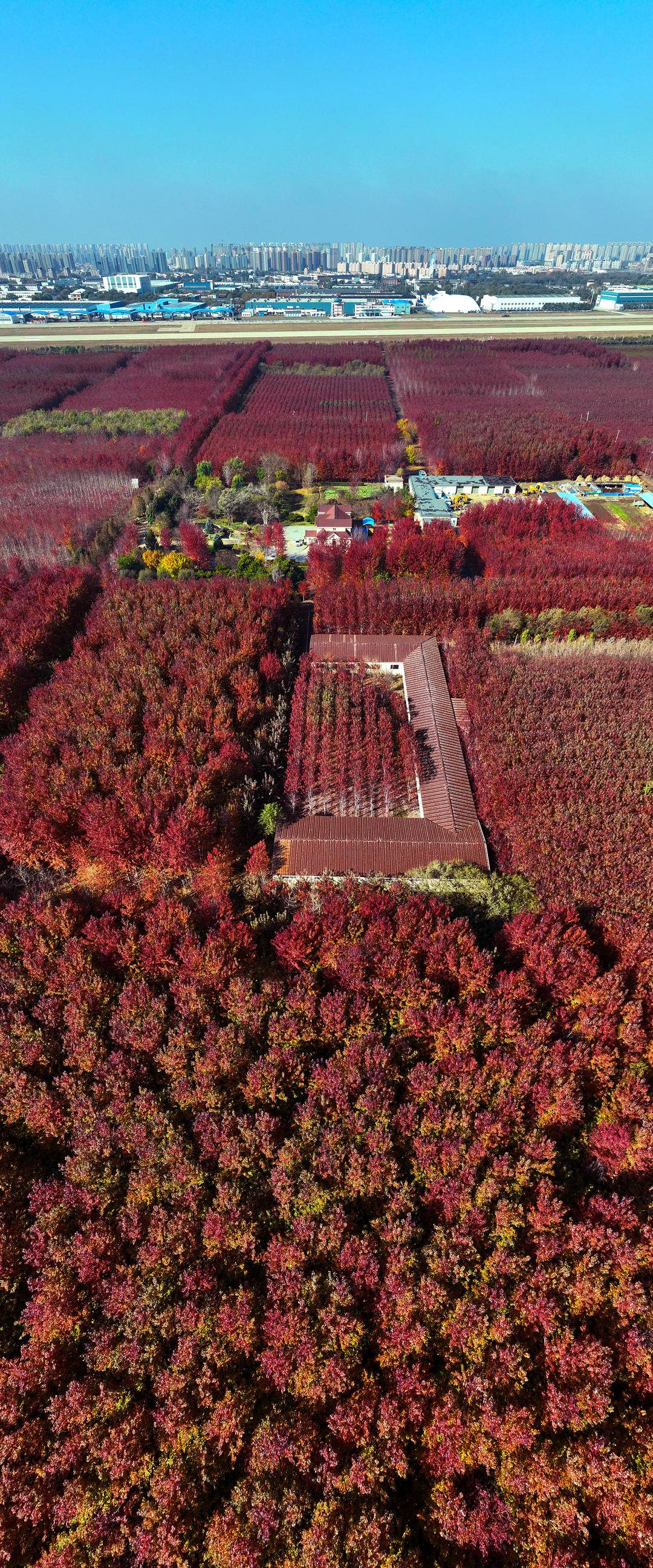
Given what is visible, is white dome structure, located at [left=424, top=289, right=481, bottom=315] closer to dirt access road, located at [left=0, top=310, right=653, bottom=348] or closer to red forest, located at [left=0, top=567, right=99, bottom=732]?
dirt access road, located at [left=0, top=310, right=653, bottom=348]

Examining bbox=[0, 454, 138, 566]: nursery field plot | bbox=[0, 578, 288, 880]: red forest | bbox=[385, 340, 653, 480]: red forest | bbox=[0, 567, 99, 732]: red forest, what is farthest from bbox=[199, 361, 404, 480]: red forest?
bbox=[0, 578, 288, 880]: red forest

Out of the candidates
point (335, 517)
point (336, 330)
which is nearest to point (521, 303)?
point (336, 330)

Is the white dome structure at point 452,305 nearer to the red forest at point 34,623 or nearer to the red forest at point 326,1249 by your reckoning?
the red forest at point 34,623

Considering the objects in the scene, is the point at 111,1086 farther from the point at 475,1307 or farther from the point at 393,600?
the point at 393,600

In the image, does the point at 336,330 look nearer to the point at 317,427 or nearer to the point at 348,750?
the point at 317,427

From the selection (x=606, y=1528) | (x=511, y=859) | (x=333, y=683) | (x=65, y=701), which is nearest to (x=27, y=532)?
(x=65, y=701)

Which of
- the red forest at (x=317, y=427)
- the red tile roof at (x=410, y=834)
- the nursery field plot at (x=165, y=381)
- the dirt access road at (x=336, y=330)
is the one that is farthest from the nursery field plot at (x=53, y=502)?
the dirt access road at (x=336, y=330)
